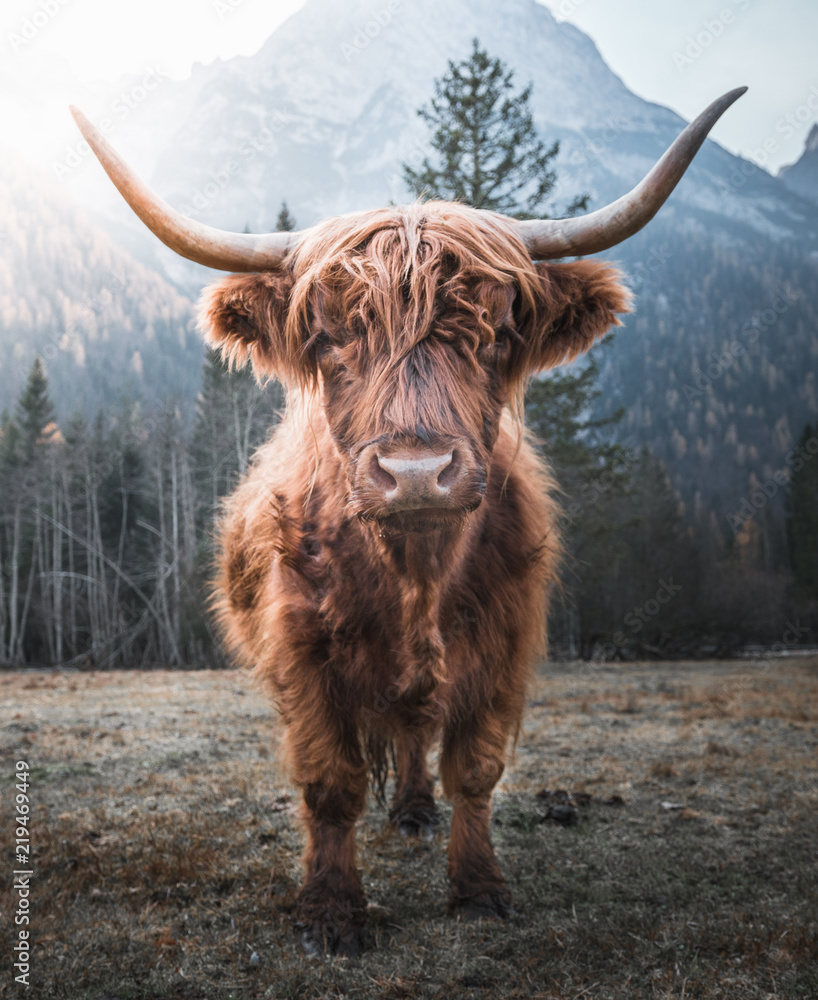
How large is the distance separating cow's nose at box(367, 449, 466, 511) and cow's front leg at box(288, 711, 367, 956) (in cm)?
119

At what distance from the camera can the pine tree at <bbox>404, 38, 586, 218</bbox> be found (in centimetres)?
1456

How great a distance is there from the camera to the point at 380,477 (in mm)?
1914

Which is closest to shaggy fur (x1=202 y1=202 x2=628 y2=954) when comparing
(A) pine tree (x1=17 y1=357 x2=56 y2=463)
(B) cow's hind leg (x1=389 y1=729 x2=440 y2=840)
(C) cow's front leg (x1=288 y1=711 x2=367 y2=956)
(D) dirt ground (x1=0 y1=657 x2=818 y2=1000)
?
(C) cow's front leg (x1=288 y1=711 x2=367 y2=956)

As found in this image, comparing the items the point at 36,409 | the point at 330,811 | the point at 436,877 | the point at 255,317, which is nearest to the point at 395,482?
the point at 255,317

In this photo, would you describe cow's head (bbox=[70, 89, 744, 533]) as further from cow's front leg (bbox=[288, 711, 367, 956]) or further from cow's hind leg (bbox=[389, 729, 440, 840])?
cow's hind leg (bbox=[389, 729, 440, 840])

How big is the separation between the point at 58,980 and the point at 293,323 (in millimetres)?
2191

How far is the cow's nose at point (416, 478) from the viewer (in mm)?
1815

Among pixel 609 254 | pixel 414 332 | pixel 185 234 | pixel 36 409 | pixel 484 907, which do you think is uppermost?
pixel 609 254

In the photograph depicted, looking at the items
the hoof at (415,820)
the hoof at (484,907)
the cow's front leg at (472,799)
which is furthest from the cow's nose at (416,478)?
the hoof at (415,820)

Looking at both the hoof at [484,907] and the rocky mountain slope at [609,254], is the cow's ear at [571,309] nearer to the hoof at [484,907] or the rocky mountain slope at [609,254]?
the rocky mountain slope at [609,254]

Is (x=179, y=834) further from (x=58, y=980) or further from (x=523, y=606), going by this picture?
(x=523, y=606)

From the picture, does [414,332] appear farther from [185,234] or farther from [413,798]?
[413,798]

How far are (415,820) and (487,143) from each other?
15.0 meters

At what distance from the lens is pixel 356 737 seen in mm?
2730
